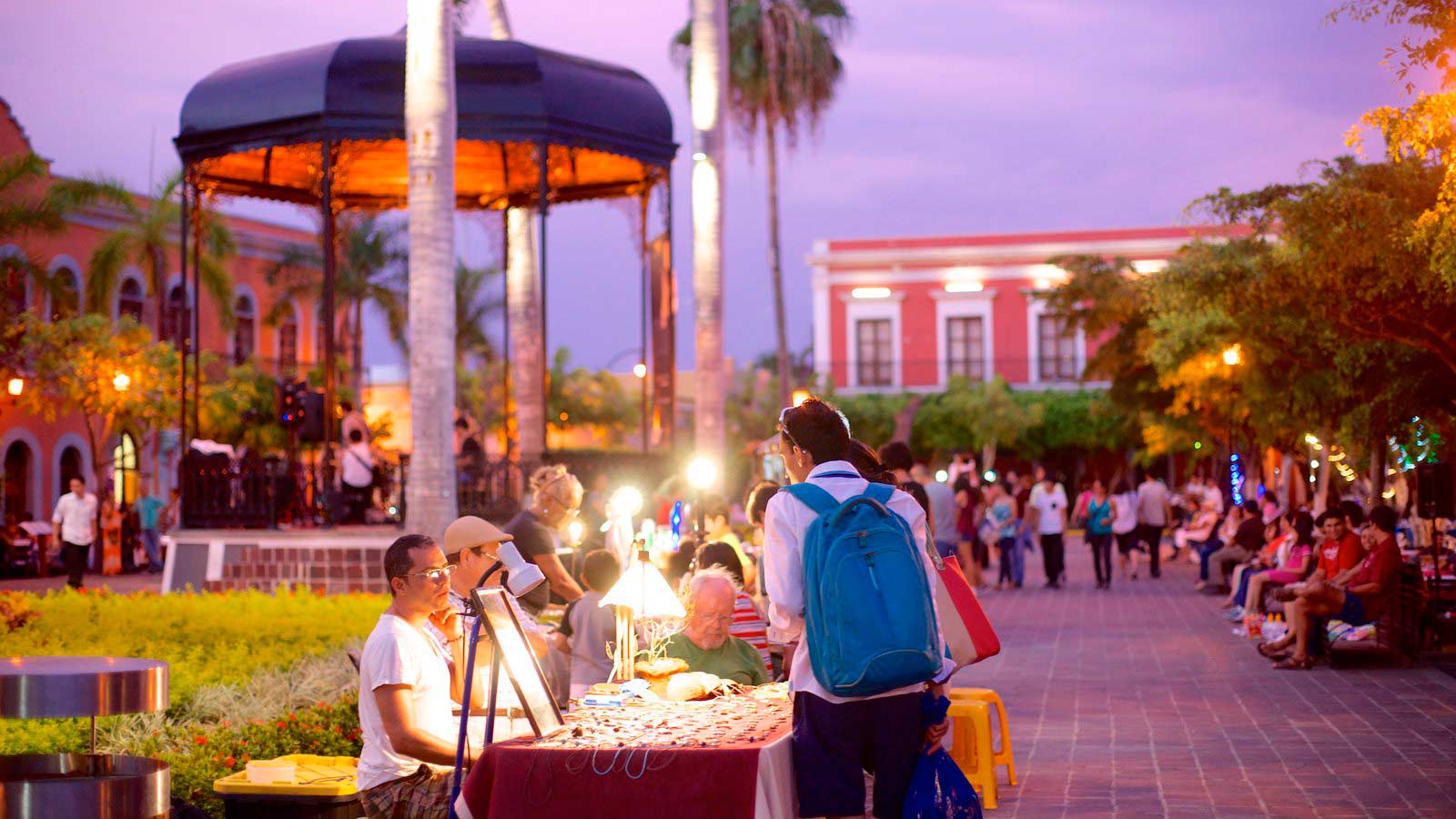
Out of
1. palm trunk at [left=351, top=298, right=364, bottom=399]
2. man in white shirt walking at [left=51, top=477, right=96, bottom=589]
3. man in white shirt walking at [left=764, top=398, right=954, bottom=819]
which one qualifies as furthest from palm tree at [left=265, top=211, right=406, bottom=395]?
man in white shirt walking at [left=764, top=398, right=954, bottom=819]

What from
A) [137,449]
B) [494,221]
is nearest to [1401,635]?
[494,221]

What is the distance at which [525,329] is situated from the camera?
73.3ft

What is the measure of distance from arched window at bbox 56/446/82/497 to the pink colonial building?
84.8ft

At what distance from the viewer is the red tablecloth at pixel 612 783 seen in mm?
5375

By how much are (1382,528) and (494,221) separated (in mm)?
14063

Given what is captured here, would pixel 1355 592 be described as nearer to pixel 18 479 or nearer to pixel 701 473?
pixel 701 473

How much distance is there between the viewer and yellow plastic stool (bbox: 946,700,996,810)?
8.33 metres

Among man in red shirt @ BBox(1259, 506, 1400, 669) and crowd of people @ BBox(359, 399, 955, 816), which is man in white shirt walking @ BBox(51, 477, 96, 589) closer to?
man in red shirt @ BBox(1259, 506, 1400, 669)

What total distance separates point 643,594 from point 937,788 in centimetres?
271

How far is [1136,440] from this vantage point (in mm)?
51812

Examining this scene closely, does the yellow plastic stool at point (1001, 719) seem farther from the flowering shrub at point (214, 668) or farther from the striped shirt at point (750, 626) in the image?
the flowering shrub at point (214, 668)

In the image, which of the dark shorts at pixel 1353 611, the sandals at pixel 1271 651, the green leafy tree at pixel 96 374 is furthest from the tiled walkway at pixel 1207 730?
the green leafy tree at pixel 96 374

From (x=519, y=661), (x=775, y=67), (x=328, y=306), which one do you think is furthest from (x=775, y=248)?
(x=519, y=661)

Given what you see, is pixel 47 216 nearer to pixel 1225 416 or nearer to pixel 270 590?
pixel 270 590
